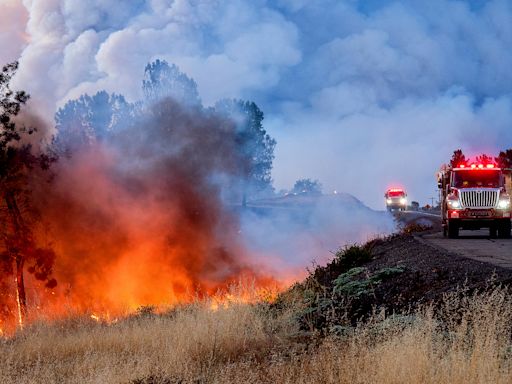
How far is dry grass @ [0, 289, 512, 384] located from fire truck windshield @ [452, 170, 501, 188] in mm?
12263

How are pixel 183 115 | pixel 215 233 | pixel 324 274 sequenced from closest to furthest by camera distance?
pixel 324 274 → pixel 215 233 → pixel 183 115

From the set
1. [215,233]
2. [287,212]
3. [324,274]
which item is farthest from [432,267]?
[287,212]

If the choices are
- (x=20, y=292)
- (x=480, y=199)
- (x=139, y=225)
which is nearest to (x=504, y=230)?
(x=480, y=199)

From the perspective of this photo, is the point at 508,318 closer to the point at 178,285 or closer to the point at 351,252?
the point at 351,252

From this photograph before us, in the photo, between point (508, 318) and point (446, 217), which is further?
point (446, 217)

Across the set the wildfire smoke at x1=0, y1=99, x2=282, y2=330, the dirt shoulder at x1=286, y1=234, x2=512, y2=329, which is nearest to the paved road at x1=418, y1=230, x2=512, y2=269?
the dirt shoulder at x1=286, y1=234, x2=512, y2=329

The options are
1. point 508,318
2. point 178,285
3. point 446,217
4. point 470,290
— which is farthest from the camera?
point 178,285

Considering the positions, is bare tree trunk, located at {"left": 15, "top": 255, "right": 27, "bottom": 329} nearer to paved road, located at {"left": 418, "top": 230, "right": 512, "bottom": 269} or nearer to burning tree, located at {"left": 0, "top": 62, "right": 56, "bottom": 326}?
burning tree, located at {"left": 0, "top": 62, "right": 56, "bottom": 326}

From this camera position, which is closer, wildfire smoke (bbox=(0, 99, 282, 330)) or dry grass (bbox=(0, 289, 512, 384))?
dry grass (bbox=(0, 289, 512, 384))

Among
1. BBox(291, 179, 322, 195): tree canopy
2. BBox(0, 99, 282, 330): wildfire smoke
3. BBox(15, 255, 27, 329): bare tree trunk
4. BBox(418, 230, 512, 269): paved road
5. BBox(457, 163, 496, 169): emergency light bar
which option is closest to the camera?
BBox(418, 230, 512, 269): paved road

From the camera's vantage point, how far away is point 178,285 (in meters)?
39.4

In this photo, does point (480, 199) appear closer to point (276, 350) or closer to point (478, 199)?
point (478, 199)

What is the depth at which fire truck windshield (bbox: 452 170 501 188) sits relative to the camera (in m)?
22.8

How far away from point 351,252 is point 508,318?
9001mm
